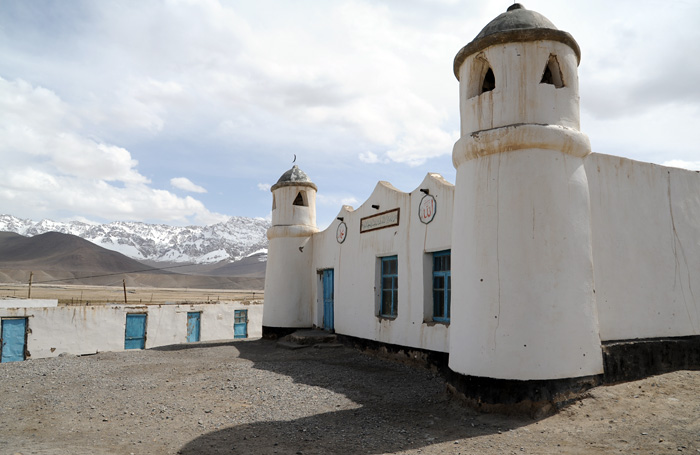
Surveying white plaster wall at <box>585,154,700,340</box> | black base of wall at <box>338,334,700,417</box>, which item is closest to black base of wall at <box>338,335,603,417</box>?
black base of wall at <box>338,334,700,417</box>

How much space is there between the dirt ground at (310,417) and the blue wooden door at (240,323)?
49.4 ft

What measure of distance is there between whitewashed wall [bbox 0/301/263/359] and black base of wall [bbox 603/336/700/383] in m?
19.3

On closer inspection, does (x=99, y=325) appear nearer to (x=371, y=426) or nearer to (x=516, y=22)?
(x=371, y=426)

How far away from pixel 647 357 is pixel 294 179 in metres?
11.9

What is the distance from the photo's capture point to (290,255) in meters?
15.8

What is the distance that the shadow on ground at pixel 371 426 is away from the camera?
537 centimetres

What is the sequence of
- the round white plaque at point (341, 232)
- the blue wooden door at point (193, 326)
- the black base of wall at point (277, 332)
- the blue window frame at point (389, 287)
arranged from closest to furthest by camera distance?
the blue window frame at point (389, 287)
the round white plaque at point (341, 232)
the black base of wall at point (277, 332)
the blue wooden door at point (193, 326)

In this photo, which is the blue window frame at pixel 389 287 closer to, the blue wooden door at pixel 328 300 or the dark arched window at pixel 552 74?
the blue wooden door at pixel 328 300

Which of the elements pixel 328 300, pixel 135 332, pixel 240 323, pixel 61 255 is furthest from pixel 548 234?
pixel 61 255

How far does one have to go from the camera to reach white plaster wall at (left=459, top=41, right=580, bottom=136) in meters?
6.39

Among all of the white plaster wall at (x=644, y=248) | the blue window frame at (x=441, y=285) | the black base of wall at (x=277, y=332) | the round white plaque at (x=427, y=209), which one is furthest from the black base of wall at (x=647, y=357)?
the black base of wall at (x=277, y=332)

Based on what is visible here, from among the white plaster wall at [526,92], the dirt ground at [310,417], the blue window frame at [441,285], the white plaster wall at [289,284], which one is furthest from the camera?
the white plaster wall at [289,284]

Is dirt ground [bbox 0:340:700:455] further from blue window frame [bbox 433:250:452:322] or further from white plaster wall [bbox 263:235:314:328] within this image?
white plaster wall [bbox 263:235:314:328]

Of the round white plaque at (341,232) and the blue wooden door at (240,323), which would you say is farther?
the blue wooden door at (240,323)
